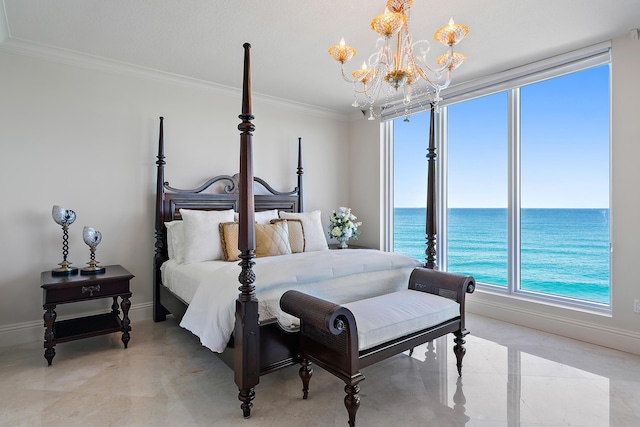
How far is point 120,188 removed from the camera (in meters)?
3.46

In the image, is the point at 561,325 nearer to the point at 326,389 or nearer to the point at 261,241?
the point at 326,389

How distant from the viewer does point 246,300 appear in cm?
196

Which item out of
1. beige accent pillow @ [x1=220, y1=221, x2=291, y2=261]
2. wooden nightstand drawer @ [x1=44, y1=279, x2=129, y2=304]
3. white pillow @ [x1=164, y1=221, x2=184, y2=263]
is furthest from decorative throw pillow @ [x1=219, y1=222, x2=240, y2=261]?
wooden nightstand drawer @ [x1=44, y1=279, x2=129, y2=304]

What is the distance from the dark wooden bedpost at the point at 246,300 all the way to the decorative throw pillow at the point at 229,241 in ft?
3.98

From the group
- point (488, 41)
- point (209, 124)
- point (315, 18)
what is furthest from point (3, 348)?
point (488, 41)

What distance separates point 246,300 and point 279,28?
2114 millimetres

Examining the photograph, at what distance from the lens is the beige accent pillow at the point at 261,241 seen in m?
3.18

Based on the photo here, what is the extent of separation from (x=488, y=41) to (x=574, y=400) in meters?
2.77

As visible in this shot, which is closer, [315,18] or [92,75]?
[315,18]

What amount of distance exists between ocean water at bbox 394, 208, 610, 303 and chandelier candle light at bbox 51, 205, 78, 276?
390 cm

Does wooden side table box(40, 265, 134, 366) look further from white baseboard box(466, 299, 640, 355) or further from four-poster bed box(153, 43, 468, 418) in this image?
white baseboard box(466, 299, 640, 355)

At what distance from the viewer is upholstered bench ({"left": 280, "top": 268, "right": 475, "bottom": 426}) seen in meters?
1.77

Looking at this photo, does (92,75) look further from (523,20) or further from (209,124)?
(523,20)

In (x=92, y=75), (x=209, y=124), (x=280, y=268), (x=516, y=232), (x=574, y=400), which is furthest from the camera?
(x=209, y=124)
